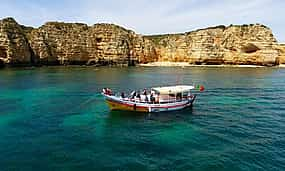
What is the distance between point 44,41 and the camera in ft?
Answer: 389

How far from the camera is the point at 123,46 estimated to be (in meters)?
135

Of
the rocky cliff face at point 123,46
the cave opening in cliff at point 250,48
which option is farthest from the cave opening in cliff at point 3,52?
the cave opening in cliff at point 250,48

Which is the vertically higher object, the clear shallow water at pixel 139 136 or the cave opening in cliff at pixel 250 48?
the cave opening in cliff at pixel 250 48

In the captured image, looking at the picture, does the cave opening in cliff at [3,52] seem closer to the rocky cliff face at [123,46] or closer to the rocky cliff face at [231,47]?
the rocky cliff face at [123,46]

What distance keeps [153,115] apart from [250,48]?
362 ft

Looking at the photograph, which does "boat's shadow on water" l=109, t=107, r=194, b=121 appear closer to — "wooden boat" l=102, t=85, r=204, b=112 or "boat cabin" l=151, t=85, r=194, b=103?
"wooden boat" l=102, t=85, r=204, b=112

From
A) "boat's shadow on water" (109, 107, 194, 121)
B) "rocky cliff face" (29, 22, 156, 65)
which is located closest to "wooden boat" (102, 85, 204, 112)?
"boat's shadow on water" (109, 107, 194, 121)

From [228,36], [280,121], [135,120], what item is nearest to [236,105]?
[280,121]

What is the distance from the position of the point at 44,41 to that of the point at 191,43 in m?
72.2

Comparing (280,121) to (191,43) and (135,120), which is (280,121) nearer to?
(135,120)

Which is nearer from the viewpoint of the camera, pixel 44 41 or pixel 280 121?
pixel 280 121

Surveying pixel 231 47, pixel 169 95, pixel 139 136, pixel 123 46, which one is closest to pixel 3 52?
pixel 123 46

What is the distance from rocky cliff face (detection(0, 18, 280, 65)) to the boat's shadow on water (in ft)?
287

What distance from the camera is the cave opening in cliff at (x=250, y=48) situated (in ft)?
420
